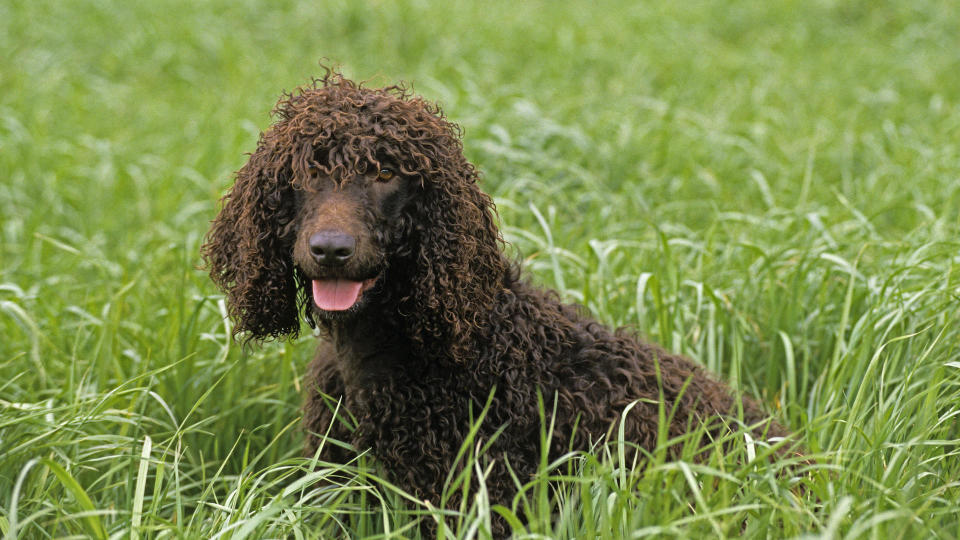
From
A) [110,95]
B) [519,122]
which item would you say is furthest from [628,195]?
[110,95]

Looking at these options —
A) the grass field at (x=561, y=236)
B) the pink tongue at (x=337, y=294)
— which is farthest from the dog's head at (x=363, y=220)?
the grass field at (x=561, y=236)

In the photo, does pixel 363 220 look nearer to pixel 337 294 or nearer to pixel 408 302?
pixel 337 294

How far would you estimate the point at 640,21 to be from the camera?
10.6 metres

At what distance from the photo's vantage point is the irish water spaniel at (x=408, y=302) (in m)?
2.45

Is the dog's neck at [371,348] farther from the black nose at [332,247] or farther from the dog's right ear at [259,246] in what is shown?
the black nose at [332,247]

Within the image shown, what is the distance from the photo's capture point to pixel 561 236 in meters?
4.36

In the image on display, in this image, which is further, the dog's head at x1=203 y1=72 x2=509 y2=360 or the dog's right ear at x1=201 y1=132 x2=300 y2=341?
the dog's right ear at x1=201 y1=132 x2=300 y2=341

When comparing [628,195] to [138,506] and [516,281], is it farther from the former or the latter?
[138,506]

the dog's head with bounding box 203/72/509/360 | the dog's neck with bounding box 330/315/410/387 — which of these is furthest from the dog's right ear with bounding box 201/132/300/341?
the dog's neck with bounding box 330/315/410/387

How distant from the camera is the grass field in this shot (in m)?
2.44

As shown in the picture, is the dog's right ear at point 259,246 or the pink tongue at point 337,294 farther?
the dog's right ear at point 259,246

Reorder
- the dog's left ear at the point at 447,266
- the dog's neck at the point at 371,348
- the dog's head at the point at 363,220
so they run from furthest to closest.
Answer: the dog's neck at the point at 371,348 < the dog's left ear at the point at 447,266 < the dog's head at the point at 363,220

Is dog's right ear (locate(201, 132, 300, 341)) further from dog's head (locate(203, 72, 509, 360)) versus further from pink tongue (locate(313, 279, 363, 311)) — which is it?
pink tongue (locate(313, 279, 363, 311))

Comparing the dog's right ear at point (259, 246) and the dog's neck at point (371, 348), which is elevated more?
the dog's right ear at point (259, 246)
